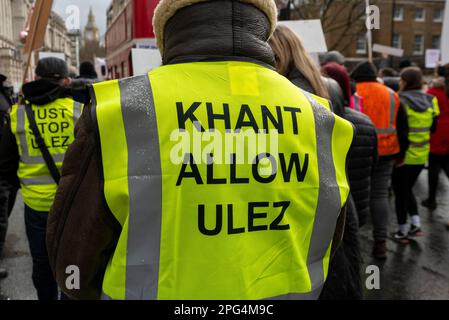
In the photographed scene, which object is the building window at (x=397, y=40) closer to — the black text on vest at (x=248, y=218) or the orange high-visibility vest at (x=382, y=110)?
the orange high-visibility vest at (x=382, y=110)

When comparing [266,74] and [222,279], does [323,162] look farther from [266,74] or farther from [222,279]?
[222,279]

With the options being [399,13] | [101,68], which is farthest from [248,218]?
[399,13]

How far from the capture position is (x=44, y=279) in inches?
129

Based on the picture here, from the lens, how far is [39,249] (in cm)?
323

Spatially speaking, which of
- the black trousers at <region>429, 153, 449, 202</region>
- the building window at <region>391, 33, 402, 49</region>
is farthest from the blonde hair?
the building window at <region>391, 33, 402, 49</region>

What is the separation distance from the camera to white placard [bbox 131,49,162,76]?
4.99 metres

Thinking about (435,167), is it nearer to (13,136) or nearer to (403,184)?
(403,184)

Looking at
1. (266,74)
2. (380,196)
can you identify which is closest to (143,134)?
(266,74)

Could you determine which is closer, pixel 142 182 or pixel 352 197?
pixel 142 182

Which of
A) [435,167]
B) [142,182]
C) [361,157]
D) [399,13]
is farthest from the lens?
[399,13]

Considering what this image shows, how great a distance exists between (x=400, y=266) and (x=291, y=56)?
311 centimetres

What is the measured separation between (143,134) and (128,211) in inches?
8.6

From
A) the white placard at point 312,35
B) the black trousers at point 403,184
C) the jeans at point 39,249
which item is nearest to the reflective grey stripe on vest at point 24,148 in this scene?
Result: the jeans at point 39,249

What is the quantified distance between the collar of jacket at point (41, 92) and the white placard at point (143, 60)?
67.1 inches
